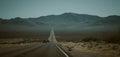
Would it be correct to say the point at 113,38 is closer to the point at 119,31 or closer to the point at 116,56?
the point at 119,31

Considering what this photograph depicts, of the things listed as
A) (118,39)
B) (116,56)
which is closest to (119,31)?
(118,39)

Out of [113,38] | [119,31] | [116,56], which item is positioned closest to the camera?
[116,56]

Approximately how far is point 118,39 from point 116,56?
23454 millimetres

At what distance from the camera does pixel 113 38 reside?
42.6 metres

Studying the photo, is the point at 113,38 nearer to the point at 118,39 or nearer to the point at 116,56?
the point at 118,39

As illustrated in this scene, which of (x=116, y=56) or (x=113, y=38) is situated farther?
(x=113, y=38)

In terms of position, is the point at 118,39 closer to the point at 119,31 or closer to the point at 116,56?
the point at 119,31

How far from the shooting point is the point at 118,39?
135ft

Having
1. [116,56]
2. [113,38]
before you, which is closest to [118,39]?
[113,38]

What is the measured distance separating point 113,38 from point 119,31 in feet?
12.9

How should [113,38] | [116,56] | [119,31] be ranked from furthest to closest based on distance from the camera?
[113,38], [119,31], [116,56]

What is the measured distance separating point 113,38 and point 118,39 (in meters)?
1.59

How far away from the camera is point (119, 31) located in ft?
128

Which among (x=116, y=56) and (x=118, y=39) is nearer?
(x=116, y=56)
